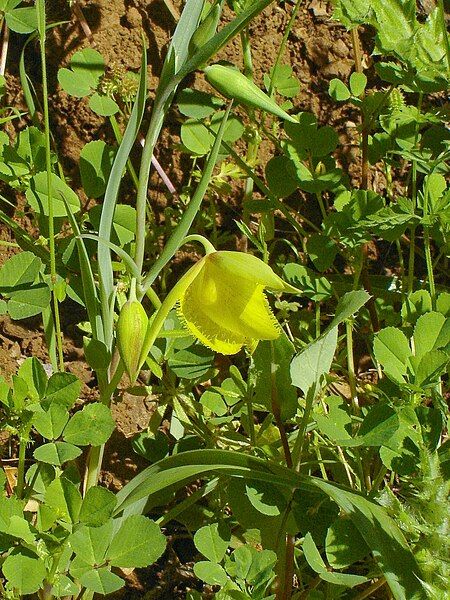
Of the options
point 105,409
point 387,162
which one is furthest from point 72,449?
point 387,162

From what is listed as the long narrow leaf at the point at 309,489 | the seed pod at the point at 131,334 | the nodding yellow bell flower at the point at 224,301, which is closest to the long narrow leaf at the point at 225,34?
the nodding yellow bell flower at the point at 224,301

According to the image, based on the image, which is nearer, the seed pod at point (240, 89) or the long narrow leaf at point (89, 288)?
→ the seed pod at point (240, 89)

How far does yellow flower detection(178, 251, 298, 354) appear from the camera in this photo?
159 centimetres

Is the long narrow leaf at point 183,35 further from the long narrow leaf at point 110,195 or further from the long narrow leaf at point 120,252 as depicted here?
the long narrow leaf at point 120,252

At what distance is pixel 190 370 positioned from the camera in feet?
6.77

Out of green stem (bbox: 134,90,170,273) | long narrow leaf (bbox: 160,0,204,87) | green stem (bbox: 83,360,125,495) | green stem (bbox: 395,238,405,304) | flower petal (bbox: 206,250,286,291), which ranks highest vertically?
long narrow leaf (bbox: 160,0,204,87)

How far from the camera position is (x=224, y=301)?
167 cm

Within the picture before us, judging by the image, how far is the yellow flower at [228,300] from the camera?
159 cm

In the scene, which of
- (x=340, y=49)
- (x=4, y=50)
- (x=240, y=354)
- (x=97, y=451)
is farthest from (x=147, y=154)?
(x=340, y=49)

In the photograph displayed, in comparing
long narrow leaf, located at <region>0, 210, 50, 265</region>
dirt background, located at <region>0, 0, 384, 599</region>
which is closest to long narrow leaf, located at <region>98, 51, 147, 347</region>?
long narrow leaf, located at <region>0, 210, 50, 265</region>

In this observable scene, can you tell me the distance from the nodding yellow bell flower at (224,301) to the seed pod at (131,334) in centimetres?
2

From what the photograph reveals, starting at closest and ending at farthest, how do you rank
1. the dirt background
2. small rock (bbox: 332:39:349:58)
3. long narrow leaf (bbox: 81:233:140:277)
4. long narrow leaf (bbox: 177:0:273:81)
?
long narrow leaf (bbox: 177:0:273:81) < long narrow leaf (bbox: 81:233:140:277) < the dirt background < small rock (bbox: 332:39:349:58)

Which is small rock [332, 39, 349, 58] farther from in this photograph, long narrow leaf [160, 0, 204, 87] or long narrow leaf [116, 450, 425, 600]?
long narrow leaf [116, 450, 425, 600]

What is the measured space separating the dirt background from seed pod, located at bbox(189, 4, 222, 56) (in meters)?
0.85
